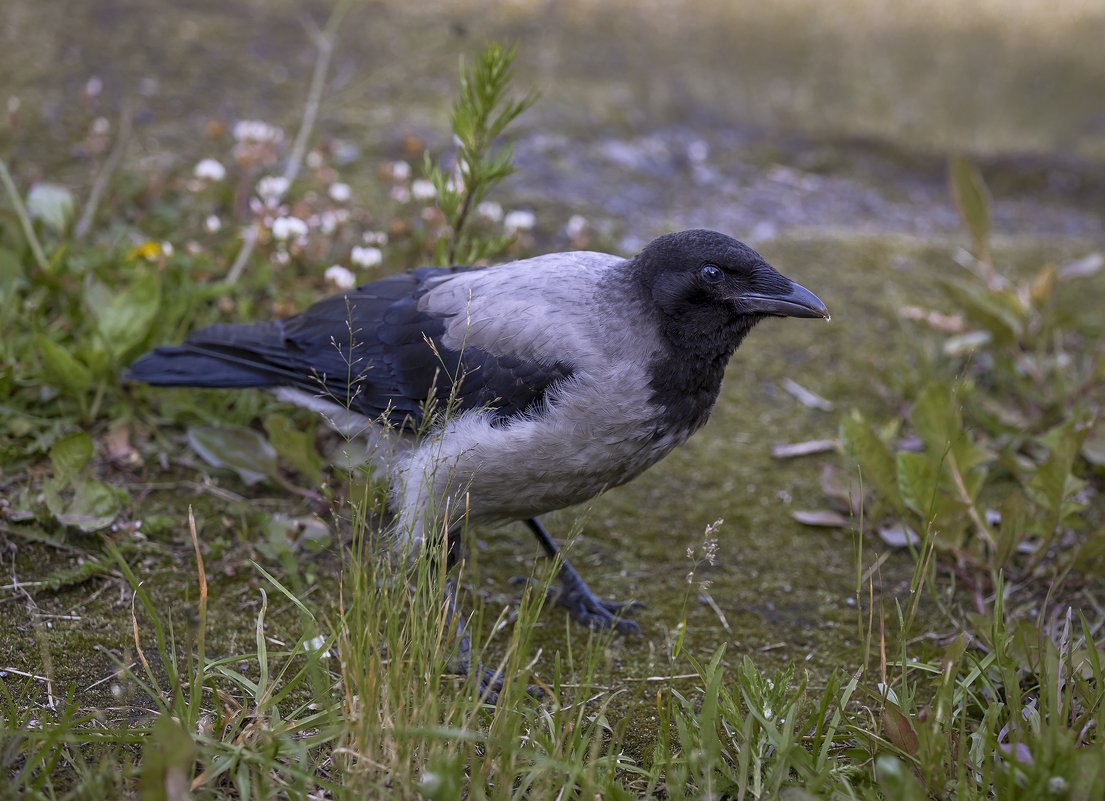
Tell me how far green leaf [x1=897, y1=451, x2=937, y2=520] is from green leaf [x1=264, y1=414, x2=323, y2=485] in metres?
2.07

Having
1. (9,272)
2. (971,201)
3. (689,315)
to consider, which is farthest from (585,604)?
(971,201)

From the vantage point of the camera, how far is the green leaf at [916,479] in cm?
364

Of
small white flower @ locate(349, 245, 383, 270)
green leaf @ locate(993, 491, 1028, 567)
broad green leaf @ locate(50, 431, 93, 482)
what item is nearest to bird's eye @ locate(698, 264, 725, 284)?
green leaf @ locate(993, 491, 1028, 567)

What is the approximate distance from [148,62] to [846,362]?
4578 mm

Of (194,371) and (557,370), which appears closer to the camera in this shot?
(557,370)

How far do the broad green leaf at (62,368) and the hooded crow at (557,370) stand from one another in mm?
320

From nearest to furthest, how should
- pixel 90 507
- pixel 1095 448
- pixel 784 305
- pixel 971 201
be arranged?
pixel 784 305 → pixel 90 507 → pixel 1095 448 → pixel 971 201

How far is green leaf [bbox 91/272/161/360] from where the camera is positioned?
4.05 meters

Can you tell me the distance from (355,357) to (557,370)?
0.79m

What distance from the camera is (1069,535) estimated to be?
13.2 ft

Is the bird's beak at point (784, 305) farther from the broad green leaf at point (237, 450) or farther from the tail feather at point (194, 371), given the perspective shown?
the broad green leaf at point (237, 450)

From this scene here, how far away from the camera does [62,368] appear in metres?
3.83

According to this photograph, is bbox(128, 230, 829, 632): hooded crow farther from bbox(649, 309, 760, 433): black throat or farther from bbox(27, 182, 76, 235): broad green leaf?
bbox(27, 182, 76, 235): broad green leaf

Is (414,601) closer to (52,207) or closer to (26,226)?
(26,226)
